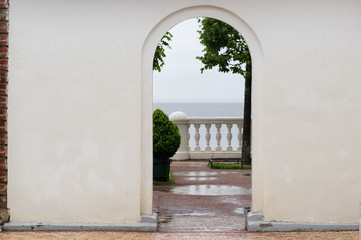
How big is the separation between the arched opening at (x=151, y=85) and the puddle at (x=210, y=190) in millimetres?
3643

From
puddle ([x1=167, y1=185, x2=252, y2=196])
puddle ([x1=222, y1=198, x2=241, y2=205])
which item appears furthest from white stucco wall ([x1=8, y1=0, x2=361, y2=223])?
puddle ([x1=167, y1=185, x2=252, y2=196])

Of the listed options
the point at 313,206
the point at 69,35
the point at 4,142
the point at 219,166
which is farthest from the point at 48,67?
the point at 219,166

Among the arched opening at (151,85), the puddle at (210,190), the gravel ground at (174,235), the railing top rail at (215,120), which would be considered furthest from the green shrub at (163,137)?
the gravel ground at (174,235)

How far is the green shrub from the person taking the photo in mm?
12477

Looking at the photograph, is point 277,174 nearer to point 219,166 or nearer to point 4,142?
point 4,142

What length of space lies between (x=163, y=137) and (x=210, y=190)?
4.71ft

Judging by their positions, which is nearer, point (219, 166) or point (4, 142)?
point (4, 142)

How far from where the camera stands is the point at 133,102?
7.97 m

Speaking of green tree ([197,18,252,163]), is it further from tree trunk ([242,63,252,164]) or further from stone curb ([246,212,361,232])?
stone curb ([246,212,361,232])

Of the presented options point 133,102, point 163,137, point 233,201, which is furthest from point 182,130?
point 133,102

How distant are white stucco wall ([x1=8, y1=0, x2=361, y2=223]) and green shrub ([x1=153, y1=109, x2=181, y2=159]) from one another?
4.40 metres

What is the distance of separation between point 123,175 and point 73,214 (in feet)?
2.71

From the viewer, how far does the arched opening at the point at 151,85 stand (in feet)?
26.3

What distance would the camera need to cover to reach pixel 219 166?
614 inches
